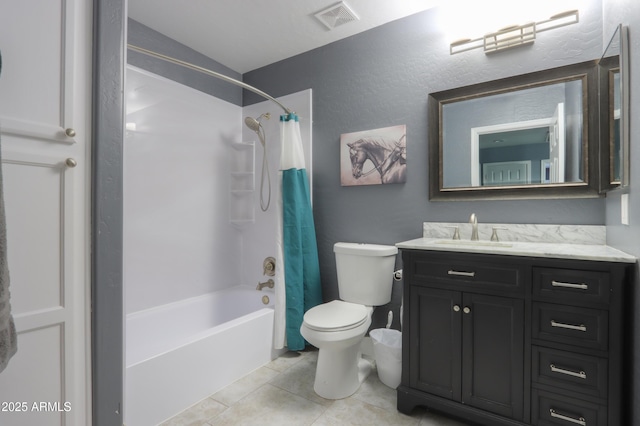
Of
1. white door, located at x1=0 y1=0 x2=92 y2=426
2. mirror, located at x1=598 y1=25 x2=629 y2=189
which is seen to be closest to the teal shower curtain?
white door, located at x1=0 y1=0 x2=92 y2=426

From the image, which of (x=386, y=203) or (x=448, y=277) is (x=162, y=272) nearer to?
(x=386, y=203)

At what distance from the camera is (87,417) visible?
121cm

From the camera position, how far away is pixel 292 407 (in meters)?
1.76

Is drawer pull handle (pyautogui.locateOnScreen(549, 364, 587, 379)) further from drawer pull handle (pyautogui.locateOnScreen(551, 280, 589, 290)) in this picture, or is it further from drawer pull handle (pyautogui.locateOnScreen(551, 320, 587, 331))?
drawer pull handle (pyautogui.locateOnScreen(551, 280, 589, 290))

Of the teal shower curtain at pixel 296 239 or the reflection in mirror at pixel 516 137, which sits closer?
the reflection in mirror at pixel 516 137

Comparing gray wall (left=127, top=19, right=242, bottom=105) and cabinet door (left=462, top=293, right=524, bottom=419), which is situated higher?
gray wall (left=127, top=19, right=242, bottom=105)

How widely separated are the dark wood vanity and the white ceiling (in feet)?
5.48

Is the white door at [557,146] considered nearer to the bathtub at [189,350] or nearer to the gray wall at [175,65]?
the bathtub at [189,350]

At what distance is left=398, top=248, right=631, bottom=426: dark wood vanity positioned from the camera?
49.2 inches

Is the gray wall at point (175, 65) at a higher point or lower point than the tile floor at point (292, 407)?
higher

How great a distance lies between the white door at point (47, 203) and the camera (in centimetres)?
103

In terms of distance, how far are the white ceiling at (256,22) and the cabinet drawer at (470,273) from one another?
170cm

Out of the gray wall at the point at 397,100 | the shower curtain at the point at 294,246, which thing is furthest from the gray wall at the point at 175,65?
the shower curtain at the point at 294,246

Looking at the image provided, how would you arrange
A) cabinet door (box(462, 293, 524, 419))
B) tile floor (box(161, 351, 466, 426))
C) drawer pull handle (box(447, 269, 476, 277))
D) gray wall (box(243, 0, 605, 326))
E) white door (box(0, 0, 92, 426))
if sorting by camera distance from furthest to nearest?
gray wall (box(243, 0, 605, 326)) < tile floor (box(161, 351, 466, 426)) < drawer pull handle (box(447, 269, 476, 277)) < cabinet door (box(462, 293, 524, 419)) < white door (box(0, 0, 92, 426))
